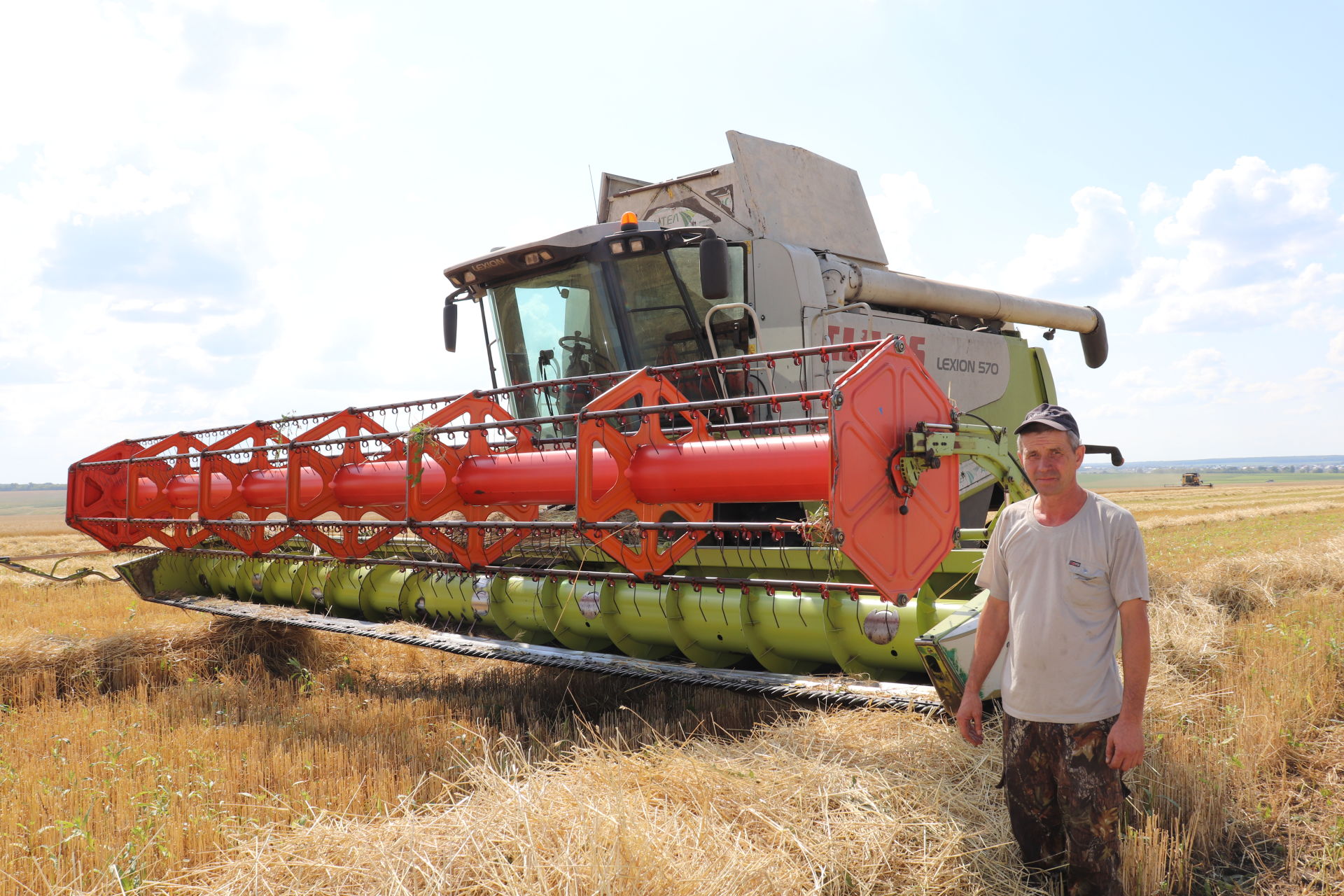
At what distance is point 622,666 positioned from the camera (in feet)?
12.8

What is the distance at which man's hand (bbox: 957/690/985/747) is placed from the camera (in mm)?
2402

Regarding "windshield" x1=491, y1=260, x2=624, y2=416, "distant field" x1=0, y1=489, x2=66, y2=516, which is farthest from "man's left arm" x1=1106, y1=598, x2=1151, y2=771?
"distant field" x1=0, y1=489, x2=66, y2=516

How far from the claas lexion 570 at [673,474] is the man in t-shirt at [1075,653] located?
70cm

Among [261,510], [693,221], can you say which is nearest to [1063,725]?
[693,221]

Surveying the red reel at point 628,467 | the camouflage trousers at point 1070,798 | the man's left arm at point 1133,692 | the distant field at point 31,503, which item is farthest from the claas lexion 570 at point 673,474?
the distant field at point 31,503

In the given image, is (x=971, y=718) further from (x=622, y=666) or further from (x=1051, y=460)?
(x=622, y=666)

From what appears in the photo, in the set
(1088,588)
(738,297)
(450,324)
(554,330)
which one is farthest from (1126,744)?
(450,324)

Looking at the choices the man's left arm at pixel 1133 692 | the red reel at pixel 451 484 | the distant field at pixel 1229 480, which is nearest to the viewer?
the man's left arm at pixel 1133 692

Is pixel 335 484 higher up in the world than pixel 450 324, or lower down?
lower down

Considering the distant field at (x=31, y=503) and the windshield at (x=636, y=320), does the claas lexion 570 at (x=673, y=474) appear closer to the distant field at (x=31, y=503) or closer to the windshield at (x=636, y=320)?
the windshield at (x=636, y=320)

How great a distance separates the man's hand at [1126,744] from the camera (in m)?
2.08

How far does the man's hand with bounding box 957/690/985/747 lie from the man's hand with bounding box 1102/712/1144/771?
1.16 feet

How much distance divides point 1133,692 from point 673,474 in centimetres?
181

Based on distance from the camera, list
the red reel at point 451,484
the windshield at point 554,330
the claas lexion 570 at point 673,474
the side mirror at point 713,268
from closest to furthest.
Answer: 1. the claas lexion 570 at point 673,474
2. the red reel at point 451,484
3. the side mirror at point 713,268
4. the windshield at point 554,330
